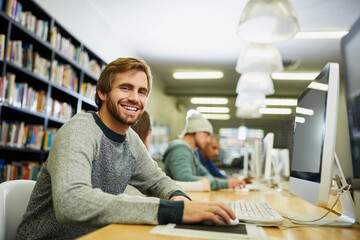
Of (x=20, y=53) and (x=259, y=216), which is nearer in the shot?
(x=259, y=216)

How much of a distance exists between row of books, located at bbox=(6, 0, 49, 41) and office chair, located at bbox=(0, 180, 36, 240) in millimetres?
1934

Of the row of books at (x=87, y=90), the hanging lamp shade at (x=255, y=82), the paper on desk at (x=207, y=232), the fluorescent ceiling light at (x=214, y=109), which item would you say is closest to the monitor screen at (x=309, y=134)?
the paper on desk at (x=207, y=232)

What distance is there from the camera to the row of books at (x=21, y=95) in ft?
8.47

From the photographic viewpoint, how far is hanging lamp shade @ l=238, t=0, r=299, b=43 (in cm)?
203

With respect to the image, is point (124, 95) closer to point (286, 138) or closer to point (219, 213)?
point (219, 213)

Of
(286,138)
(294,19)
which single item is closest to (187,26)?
(294,19)

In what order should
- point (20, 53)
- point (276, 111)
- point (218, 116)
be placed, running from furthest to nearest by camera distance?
point (218, 116), point (276, 111), point (20, 53)

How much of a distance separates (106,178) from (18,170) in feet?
6.65

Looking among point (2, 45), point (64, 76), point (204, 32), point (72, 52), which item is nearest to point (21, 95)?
point (2, 45)

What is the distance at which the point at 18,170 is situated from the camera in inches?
111

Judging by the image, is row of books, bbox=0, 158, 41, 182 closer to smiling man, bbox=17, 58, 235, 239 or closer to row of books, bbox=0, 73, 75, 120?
row of books, bbox=0, 73, 75, 120

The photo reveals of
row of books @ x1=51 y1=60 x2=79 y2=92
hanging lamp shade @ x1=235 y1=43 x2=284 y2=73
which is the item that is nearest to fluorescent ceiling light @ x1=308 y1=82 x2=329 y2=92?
hanging lamp shade @ x1=235 y1=43 x2=284 y2=73

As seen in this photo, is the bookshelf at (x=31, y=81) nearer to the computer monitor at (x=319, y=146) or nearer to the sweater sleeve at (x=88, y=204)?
the sweater sleeve at (x=88, y=204)

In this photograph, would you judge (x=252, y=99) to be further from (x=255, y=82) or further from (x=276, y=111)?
(x=276, y=111)
